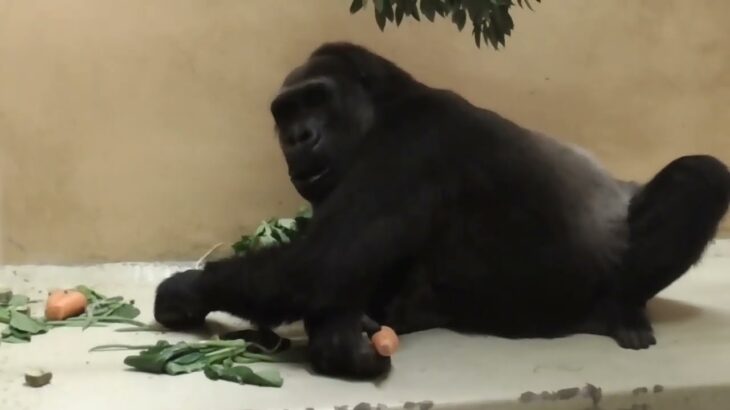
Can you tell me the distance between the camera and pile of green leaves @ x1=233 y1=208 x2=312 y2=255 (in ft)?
6.81

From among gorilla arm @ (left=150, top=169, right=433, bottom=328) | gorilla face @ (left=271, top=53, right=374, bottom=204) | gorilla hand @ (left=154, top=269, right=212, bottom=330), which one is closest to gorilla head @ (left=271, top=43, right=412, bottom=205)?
gorilla face @ (left=271, top=53, right=374, bottom=204)

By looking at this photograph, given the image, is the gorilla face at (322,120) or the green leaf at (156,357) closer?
the green leaf at (156,357)

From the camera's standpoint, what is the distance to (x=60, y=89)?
2.19m

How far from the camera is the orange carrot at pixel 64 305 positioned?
1863 millimetres

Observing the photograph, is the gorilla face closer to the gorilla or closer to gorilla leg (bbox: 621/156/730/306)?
the gorilla

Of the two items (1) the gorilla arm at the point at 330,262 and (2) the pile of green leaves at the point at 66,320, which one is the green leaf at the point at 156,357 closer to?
(1) the gorilla arm at the point at 330,262

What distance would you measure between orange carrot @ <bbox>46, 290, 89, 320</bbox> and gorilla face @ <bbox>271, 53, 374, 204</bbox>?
1.63 feet

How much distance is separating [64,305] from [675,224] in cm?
114

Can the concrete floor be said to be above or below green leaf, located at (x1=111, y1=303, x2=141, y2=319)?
below

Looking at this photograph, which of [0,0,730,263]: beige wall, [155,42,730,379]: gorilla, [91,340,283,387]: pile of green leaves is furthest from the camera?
[0,0,730,263]: beige wall

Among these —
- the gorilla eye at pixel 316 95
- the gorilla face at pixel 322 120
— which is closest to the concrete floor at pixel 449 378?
the gorilla face at pixel 322 120

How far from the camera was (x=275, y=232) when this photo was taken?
2137 mm

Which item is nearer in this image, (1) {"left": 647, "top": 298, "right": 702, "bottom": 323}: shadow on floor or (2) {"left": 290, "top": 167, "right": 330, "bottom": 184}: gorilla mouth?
(2) {"left": 290, "top": 167, "right": 330, "bottom": 184}: gorilla mouth

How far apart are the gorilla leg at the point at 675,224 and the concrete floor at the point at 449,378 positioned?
4.1 inches
